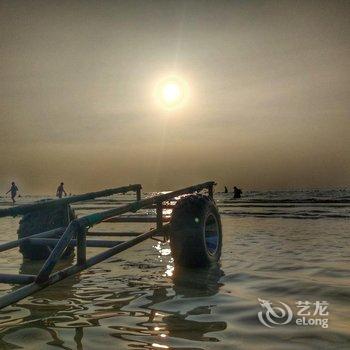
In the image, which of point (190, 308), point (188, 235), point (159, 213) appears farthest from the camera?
point (159, 213)

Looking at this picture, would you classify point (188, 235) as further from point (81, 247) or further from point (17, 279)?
point (17, 279)

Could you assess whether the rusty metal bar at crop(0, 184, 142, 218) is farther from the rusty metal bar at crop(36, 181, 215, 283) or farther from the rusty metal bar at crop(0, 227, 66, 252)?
the rusty metal bar at crop(0, 227, 66, 252)

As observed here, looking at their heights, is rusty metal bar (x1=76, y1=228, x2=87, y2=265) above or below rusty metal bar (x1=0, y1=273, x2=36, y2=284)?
Answer: above

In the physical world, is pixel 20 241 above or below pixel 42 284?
above

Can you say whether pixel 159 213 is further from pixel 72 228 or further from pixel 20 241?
pixel 72 228

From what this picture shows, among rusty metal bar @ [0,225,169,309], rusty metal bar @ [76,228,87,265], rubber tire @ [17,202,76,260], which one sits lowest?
rusty metal bar @ [0,225,169,309]

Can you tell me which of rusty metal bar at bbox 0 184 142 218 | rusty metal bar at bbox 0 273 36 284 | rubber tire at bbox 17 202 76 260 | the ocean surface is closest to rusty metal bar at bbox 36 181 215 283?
rusty metal bar at bbox 0 273 36 284

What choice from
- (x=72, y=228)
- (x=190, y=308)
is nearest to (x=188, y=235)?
(x=190, y=308)

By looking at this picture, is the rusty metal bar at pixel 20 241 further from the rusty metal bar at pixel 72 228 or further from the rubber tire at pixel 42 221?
the rusty metal bar at pixel 72 228

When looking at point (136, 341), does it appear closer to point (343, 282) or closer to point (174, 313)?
point (174, 313)

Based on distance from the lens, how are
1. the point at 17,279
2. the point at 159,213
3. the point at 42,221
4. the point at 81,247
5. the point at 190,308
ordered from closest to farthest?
1. the point at 17,279
2. the point at 81,247
3. the point at 190,308
4. the point at 159,213
5. the point at 42,221

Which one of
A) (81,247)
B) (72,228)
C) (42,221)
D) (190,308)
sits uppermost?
(42,221)

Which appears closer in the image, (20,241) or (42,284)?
(42,284)

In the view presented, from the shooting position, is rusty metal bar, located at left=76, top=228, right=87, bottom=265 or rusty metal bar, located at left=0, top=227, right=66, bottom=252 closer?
rusty metal bar, located at left=76, top=228, right=87, bottom=265
